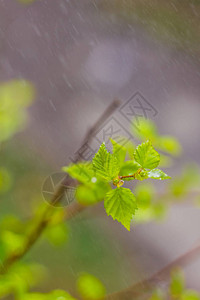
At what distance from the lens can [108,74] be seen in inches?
93.0

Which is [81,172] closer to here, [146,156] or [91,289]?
[146,156]

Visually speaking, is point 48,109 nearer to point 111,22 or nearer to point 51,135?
point 51,135

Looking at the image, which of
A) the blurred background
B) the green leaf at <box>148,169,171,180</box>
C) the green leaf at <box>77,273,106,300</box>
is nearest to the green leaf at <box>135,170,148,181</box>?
the green leaf at <box>148,169,171,180</box>

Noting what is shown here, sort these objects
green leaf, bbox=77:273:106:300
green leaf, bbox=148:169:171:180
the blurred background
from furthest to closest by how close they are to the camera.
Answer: the blurred background → green leaf, bbox=77:273:106:300 → green leaf, bbox=148:169:171:180

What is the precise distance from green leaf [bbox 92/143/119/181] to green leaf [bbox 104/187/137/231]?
20mm

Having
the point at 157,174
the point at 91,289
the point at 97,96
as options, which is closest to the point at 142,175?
the point at 157,174

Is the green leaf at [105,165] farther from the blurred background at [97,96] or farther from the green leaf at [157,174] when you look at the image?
the blurred background at [97,96]

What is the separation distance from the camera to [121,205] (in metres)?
0.39

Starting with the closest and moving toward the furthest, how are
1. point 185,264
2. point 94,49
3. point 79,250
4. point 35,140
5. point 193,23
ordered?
point 79,250 < point 185,264 < point 35,140 < point 94,49 < point 193,23

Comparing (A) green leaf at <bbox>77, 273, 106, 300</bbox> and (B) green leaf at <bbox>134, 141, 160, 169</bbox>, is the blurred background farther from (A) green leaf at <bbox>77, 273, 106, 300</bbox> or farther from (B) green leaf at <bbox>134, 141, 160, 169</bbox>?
(B) green leaf at <bbox>134, 141, 160, 169</bbox>

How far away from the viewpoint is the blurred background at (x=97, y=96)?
174 centimetres

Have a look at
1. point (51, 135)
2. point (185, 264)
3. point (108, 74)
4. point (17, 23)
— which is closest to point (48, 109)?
point (51, 135)

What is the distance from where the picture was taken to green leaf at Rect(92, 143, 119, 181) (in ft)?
1.30

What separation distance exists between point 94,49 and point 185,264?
150 centimetres
